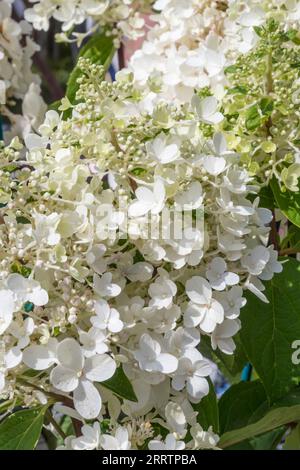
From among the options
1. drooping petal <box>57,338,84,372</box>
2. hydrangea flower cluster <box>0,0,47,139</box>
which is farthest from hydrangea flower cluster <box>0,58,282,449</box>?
hydrangea flower cluster <box>0,0,47,139</box>

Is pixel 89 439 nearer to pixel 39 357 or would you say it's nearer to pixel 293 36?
pixel 39 357

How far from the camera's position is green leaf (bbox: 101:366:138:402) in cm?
69

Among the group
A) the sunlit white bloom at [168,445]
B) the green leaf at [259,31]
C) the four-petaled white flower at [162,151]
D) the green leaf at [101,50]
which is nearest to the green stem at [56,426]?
the sunlit white bloom at [168,445]

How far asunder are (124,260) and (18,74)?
0.55 m

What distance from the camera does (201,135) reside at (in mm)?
754

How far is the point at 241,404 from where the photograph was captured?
1.01 meters

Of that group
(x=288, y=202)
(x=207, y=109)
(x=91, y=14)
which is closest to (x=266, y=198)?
(x=288, y=202)

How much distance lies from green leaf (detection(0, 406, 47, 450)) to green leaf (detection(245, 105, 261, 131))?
0.32 m

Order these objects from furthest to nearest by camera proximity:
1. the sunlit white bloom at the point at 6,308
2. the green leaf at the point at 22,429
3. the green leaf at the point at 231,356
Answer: the green leaf at the point at 231,356
the green leaf at the point at 22,429
the sunlit white bloom at the point at 6,308

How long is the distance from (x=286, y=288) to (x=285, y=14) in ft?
0.90

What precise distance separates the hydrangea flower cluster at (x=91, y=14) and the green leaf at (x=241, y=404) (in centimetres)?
48

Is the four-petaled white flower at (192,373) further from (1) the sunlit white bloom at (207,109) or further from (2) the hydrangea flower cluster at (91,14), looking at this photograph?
Result: (2) the hydrangea flower cluster at (91,14)

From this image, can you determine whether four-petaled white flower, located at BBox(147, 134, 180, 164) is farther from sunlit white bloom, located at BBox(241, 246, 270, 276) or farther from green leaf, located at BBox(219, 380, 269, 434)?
green leaf, located at BBox(219, 380, 269, 434)

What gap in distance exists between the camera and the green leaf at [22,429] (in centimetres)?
77
